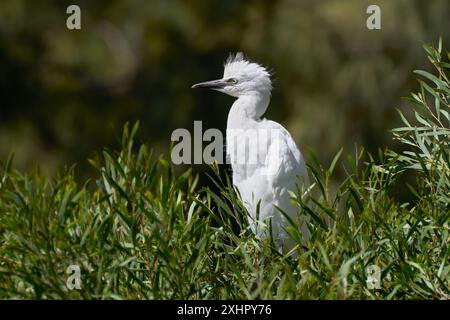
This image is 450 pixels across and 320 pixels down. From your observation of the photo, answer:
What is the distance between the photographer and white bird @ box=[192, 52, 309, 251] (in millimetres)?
2350

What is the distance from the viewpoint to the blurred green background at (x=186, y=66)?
5.57 metres

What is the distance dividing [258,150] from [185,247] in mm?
1072

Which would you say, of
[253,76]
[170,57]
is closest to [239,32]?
[170,57]

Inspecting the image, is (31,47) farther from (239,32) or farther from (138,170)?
(138,170)

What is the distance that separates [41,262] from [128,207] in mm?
212

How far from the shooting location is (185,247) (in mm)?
1371

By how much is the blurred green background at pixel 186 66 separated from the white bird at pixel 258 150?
2872mm

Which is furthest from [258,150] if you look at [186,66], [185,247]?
[186,66]

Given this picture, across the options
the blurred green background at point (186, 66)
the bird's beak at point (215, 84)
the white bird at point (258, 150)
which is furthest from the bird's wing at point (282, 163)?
the blurred green background at point (186, 66)

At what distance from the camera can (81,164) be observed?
5.95 metres

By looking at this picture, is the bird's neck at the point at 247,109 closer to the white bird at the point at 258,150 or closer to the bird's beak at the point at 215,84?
the white bird at the point at 258,150

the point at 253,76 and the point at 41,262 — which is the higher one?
the point at 253,76
